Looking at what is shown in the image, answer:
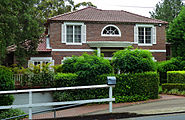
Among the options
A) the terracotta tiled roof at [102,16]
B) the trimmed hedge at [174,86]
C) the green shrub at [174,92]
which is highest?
the terracotta tiled roof at [102,16]

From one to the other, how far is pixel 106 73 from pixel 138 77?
1.89 metres

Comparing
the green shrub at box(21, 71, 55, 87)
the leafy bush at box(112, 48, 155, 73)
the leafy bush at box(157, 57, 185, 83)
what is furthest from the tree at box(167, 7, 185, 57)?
the green shrub at box(21, 71, 55, 87)

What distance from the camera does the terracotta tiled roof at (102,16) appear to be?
2330 centimetres

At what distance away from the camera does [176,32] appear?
2356 cm

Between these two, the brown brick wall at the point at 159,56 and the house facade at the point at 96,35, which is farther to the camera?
the brown brick wall at the point at 159,56

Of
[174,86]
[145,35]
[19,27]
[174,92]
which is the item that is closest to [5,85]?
[19,27]

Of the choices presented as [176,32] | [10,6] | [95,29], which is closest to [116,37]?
[95,29]

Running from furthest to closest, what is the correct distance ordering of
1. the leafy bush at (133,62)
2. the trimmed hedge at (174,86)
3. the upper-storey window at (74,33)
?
the upper-storey window at (74,33)
the trimmed hedge at (174,86)
the leafy bush at (133,62)

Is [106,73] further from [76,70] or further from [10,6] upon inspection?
[10,6]

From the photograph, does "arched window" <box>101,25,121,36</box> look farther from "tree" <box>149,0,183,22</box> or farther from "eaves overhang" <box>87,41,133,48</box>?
"tree" <box>149,0,183,22</box>

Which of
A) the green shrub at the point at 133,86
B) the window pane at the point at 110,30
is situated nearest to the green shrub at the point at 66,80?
the green shrub at the point at 133,86

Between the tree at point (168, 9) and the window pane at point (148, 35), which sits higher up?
the tree at point (168, 9)

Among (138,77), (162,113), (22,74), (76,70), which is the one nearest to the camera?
(162,113)

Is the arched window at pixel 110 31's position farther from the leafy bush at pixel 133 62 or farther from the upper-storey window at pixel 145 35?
the leafy bush at pixel 133 62
